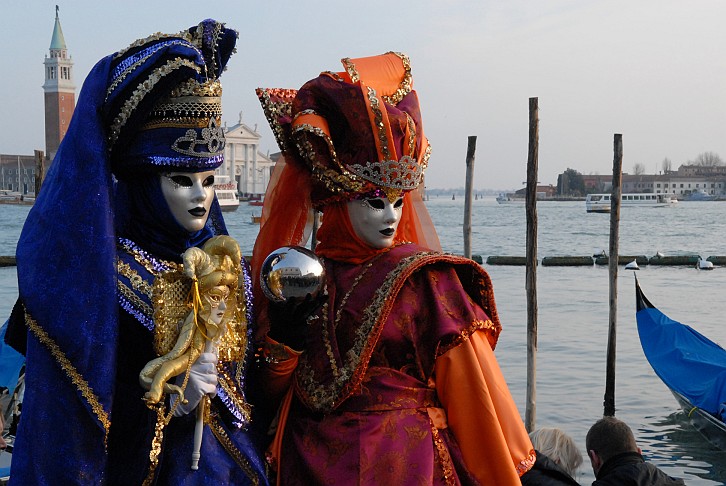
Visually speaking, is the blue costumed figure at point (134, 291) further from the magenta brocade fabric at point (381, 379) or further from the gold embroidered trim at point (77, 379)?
the magenta brocade fabric at point (381, 379)

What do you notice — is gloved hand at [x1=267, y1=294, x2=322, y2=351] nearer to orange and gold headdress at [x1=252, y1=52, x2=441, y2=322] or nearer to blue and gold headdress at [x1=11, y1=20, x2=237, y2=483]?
orange and gold headdress at [x1=252, y1=52, x2=441, y2=322]

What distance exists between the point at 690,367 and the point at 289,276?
23.8 feet

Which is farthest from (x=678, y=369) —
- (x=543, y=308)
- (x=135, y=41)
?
(x=543, y=308)

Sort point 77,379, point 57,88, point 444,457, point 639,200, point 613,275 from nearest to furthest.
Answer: point 77,379 → point 444,457 → point 613,275 → point 57,88 → point 639,200

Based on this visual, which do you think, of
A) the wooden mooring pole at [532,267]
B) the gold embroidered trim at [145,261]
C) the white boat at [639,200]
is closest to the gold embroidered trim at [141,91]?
the gold embroidered trim at [145,261]

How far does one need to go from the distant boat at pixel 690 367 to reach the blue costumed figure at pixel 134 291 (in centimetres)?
653

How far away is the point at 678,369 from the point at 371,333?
7.03 metres

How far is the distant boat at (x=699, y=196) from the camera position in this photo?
302 feet

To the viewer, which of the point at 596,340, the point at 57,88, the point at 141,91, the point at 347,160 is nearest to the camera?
the point at 141,91

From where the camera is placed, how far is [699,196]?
92000 mm

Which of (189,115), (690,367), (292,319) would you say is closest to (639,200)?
(690,367)

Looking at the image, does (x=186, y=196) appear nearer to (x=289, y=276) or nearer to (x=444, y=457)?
(x=289, y=276)

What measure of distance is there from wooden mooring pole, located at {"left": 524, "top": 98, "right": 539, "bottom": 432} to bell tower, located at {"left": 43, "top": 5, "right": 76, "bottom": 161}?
64398mm

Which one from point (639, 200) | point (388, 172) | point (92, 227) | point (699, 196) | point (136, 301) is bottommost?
point (639, 200)
